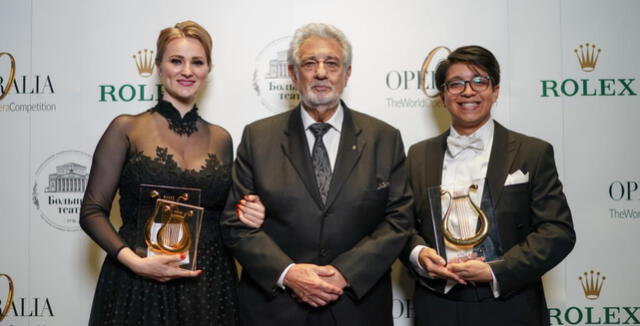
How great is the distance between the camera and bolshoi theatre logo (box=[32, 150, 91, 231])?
2.71 metres

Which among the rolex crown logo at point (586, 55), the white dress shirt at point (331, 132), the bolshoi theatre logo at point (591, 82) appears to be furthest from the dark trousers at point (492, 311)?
the rolex crown logo at point (586, 55)

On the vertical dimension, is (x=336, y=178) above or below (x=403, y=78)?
below

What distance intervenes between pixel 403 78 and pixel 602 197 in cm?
122

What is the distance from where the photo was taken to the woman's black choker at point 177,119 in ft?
6.45

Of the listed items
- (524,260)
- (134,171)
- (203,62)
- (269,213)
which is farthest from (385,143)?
(134,171)

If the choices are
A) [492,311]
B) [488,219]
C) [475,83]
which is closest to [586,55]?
[475,83]

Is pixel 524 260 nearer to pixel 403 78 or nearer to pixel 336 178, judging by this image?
pixel 336 178

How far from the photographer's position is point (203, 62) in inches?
79.6

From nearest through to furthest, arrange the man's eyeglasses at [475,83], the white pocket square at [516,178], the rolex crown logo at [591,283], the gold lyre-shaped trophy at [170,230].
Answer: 1. the gold lyre-shaped trophy at [170,230]
2. the white pocket square at [516,178]
3. the man's eyeglasses at [475,83]
4. the rolex crown logo at [591,283]

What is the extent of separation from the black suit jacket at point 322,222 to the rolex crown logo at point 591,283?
52.7 inches

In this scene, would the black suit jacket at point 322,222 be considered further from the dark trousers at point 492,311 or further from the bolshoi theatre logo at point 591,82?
the bolshoi theatre logo at point 591,82

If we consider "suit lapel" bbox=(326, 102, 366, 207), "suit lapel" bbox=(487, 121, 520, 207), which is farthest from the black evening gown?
"suit lapel" bbox=(487, 121, 520, 207)

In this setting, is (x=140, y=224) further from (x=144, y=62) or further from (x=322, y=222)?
(x=144, y=62)

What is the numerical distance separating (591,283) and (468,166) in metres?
1.26
